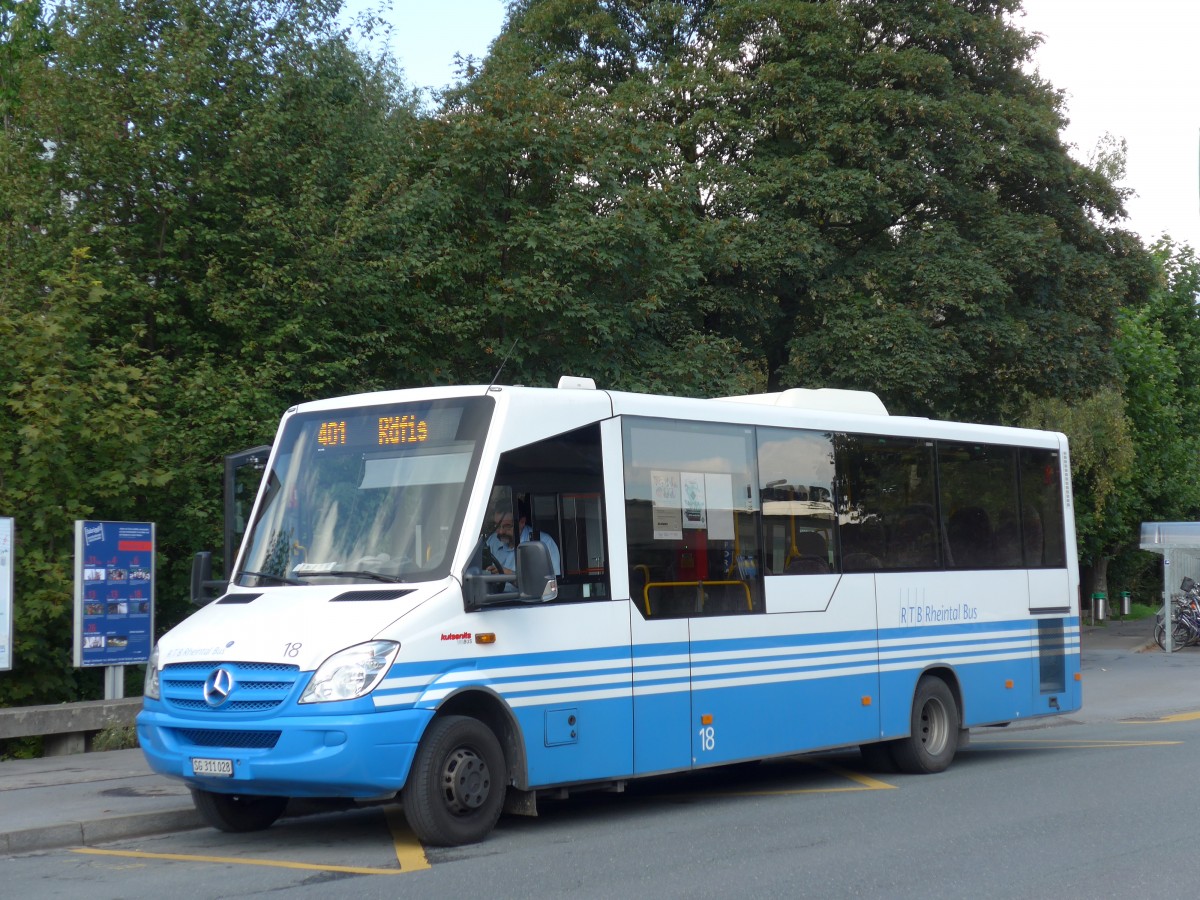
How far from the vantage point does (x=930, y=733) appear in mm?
13539

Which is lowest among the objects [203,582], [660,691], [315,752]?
[315,752]

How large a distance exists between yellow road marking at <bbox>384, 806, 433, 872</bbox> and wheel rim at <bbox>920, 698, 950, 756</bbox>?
17.2 ft

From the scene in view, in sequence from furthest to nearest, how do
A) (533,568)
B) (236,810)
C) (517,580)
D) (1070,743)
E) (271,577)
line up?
(1070,743)
(236,810)
(271,577)
(517,580)
(533,568)

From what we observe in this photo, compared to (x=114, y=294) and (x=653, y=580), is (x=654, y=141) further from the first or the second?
(x=653, y=580)

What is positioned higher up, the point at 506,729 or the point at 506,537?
the point at 506,537

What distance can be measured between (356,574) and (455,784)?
1.51 meters

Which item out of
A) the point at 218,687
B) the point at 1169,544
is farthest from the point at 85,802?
the point at 1169,544

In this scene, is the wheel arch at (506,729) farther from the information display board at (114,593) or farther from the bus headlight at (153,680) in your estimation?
the information display board at (114,593)

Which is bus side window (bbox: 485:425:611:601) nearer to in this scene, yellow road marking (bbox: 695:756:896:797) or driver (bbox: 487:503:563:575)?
driver (bbox: 487:503:563:575)

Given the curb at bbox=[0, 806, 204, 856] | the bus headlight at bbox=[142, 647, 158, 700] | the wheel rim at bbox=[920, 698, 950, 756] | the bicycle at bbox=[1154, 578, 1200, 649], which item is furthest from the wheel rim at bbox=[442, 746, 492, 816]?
the bicycle at bbox=[1154, 578, 1200, 649]

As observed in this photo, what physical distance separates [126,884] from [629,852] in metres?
3.00

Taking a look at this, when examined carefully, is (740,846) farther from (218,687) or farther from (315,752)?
(218,687)

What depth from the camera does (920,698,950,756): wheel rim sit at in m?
13.5

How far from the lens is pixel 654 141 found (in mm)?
22250
